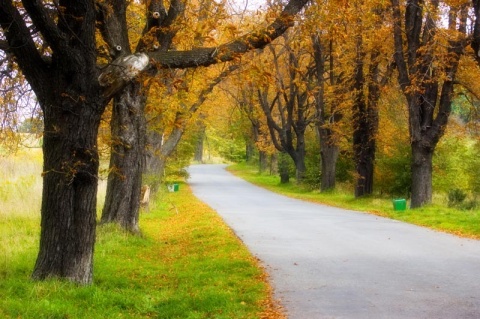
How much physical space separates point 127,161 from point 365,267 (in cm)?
564

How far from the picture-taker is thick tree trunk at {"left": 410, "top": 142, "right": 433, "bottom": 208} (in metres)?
20.7

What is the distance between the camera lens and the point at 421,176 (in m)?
20.8

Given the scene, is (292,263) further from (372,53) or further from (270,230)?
(372,53)

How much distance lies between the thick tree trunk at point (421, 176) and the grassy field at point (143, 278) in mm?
7961

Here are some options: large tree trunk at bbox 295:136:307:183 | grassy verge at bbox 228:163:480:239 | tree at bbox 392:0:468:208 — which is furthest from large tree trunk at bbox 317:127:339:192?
tree at bbox 392:0:468:208

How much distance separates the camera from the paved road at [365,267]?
7.26m

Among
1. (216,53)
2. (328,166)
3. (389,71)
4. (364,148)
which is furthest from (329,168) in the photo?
(216,53)

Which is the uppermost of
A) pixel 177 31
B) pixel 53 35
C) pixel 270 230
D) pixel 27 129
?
pixel 177 31

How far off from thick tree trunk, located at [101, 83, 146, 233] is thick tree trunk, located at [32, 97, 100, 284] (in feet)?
15.2

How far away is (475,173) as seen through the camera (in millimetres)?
27641

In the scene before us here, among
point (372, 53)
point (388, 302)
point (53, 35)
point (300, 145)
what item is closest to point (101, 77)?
point (53, 35)

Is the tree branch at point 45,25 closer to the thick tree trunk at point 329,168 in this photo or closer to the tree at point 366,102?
the tree at point 366,102

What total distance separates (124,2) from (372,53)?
1617cm

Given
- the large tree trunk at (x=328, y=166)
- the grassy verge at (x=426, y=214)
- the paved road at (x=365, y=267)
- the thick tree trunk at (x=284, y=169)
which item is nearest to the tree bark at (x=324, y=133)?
the large tree trunk at (x=328, y=166)
